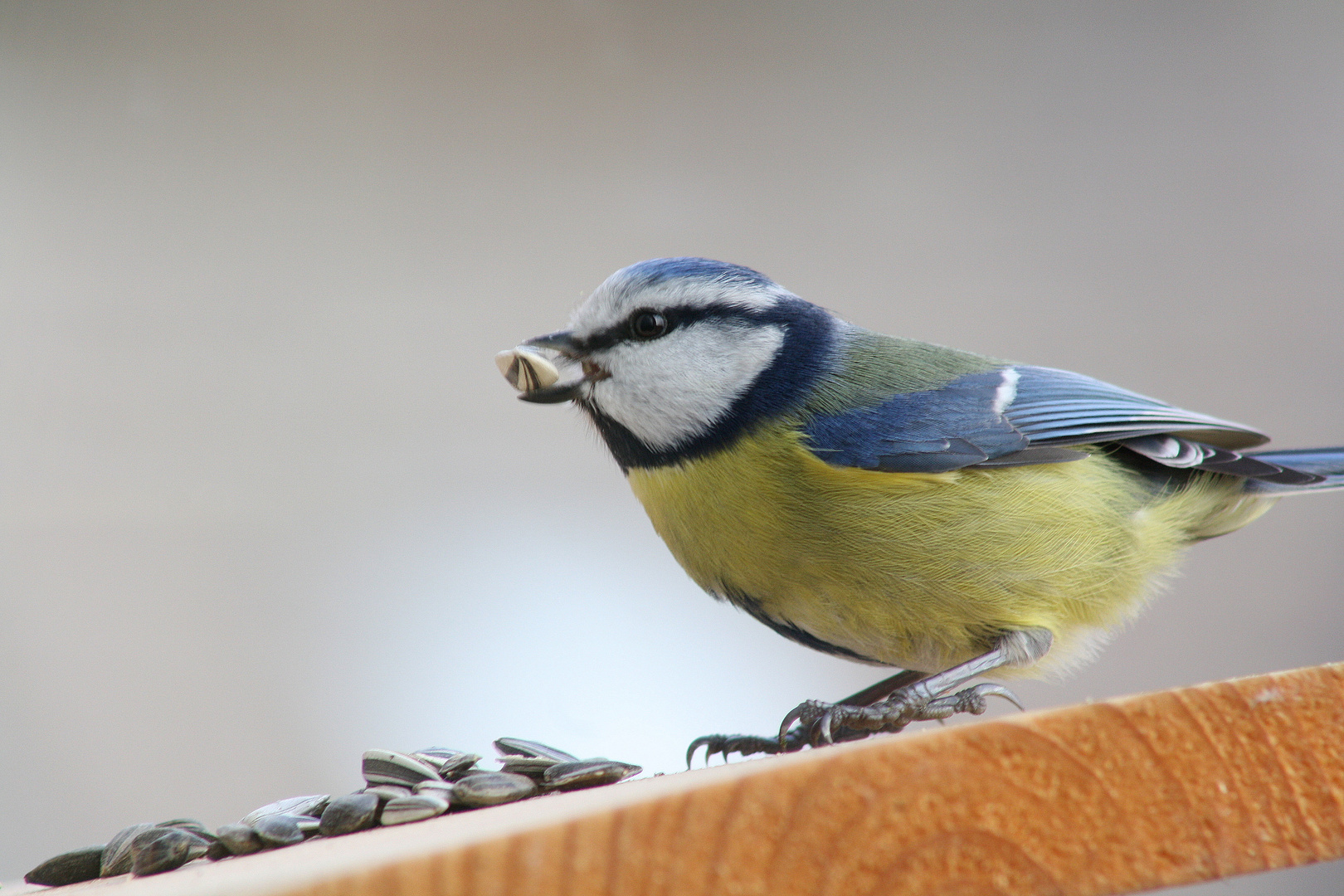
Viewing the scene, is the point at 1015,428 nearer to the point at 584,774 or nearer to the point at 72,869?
the point at 584,774

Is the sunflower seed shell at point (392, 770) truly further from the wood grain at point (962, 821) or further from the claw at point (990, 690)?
the claw at point (990, 690)

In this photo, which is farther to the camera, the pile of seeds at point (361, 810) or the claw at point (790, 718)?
the claw at point (790, 718)

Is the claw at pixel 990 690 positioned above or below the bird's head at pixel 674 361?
below

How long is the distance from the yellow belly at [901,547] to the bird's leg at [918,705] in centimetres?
2

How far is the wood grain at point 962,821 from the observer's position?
0.46 meters

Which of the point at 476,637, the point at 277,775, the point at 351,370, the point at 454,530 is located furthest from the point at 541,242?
the point at 277,775

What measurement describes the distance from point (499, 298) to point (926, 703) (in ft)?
4.36

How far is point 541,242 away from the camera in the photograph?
2037mm

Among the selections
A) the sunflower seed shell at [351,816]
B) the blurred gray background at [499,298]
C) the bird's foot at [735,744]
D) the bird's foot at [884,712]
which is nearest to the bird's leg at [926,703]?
the bird's foot at [884,712]

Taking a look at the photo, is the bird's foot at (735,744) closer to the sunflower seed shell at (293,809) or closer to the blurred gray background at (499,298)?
the sunflower seed shell at (293,809)

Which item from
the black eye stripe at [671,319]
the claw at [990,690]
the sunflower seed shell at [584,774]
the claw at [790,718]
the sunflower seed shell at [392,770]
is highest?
the black eye stripe at [671,319]

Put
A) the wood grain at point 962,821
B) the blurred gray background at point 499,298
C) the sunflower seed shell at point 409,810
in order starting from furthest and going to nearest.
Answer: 1. the blurred gray background at point 499,298
2. the sunflower seed shell at point 409,810
3. the wood grain at point 962,821

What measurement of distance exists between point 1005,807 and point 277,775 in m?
1.47

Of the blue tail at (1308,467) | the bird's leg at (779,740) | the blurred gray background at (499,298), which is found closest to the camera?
the bird's leg at (779,740)
